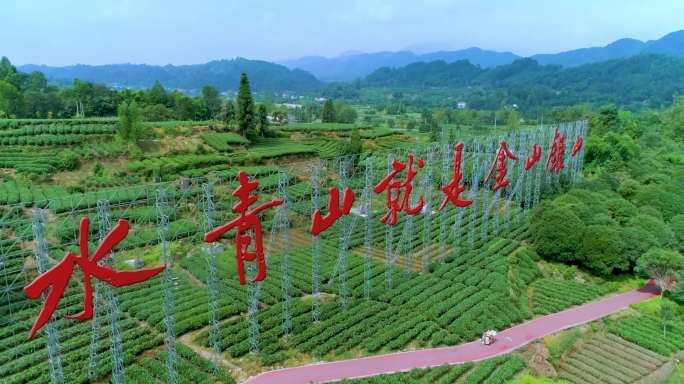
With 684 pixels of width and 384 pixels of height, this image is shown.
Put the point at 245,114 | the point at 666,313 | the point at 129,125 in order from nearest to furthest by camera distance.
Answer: the point at 666,313
the point at 129,125
the point at 245,114

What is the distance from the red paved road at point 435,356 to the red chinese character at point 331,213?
655 centimetres

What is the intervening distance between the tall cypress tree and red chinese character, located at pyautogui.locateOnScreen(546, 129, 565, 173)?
119ft

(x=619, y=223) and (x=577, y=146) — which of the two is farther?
(x=577, y=146)

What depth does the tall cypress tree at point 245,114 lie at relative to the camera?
62.2 meters

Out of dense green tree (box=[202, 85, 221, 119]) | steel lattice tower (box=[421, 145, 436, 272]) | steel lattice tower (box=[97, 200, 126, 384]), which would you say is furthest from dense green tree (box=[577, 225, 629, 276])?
dense green tree (box=[202, 85, 221, 119])

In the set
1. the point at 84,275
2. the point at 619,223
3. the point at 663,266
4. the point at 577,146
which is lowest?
the point at 663,266

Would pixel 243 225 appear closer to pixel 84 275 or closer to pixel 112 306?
pixel 112 306

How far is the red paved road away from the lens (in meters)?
22.2

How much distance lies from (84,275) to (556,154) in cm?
4124

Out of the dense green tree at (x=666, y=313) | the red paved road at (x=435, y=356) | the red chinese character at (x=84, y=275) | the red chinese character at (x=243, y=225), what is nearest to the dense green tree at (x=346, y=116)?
the red paved road at (x=435, y=356)

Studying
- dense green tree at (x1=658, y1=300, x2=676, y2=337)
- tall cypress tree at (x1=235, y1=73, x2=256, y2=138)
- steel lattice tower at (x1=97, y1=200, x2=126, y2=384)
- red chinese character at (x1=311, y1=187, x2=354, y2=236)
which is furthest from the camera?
tall cypress tree at (x1=235, y1=73, x2=256, y2=138)

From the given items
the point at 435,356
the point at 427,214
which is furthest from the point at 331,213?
the point at 427,214

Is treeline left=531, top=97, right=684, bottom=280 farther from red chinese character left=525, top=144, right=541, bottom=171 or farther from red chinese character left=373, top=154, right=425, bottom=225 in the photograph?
red chinese character left=373, top=154, right=425, bottom=225

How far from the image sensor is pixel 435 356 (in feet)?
79.5
